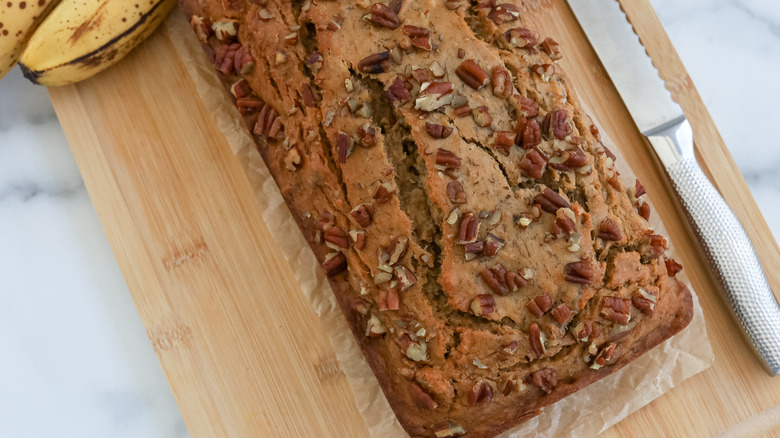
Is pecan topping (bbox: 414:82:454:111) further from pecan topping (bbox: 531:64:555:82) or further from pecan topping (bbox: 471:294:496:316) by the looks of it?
pecan topping (bbox: 471:294:496:316)

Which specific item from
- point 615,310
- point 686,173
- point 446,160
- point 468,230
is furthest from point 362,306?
point 686,173

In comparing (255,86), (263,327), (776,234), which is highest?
(255,86)

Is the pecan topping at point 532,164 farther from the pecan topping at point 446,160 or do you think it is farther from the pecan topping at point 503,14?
the pecan topping at point 503,14

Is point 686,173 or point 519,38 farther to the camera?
point 686,173

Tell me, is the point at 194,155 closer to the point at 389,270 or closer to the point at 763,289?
the point at 389,270

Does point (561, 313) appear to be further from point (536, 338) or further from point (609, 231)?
point (609, 231)

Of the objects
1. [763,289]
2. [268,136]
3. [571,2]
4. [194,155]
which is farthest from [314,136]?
[763,289]
